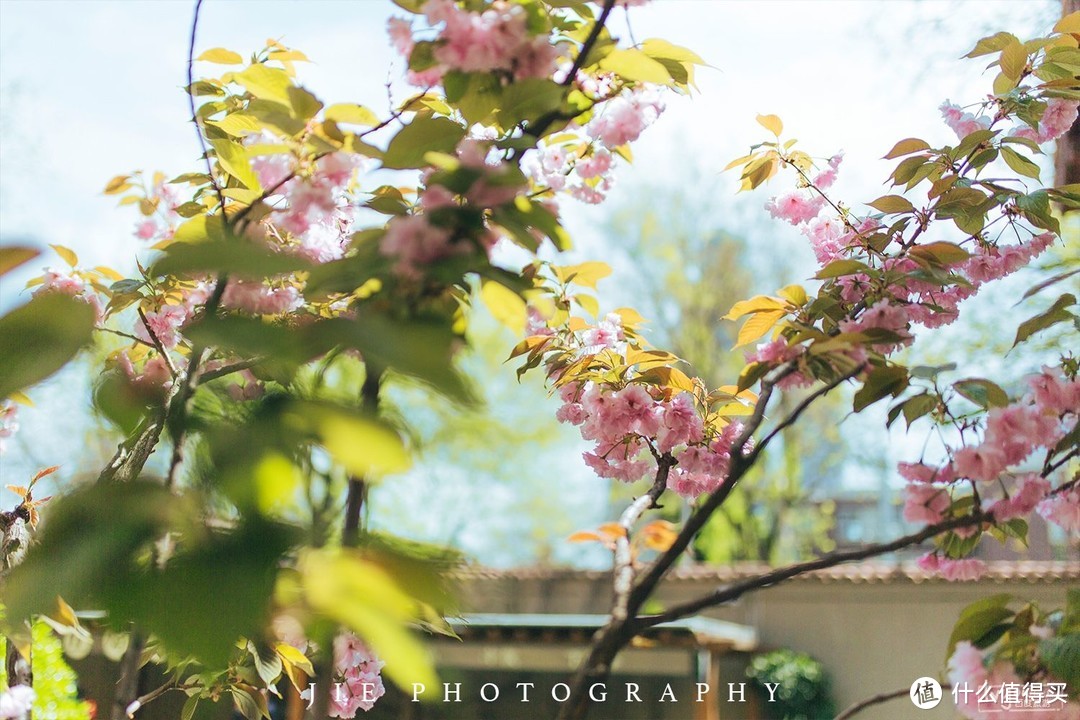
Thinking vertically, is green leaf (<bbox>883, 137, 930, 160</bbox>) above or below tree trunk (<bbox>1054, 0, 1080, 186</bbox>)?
below

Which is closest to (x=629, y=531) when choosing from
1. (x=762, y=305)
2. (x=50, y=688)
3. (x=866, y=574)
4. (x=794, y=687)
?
(x=762, y=305)

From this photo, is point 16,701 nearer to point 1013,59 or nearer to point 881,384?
point 881,384

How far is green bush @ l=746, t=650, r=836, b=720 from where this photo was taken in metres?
6.67

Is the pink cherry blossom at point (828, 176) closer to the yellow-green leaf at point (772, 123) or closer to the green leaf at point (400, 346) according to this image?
the yellow-green leaf at point (772, 123)

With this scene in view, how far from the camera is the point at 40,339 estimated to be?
11.5 inches

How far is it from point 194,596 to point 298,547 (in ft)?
0.09

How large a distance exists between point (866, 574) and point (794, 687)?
0.90m

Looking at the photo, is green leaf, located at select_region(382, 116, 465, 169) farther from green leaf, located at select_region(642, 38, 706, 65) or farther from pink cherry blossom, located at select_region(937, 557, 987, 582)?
pink cherry blossom, located at select_region(937, 557, 987, 582)

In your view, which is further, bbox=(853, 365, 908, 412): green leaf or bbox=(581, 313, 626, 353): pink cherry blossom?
bbox=(581, 313, 626, 353): pink cherry blossom

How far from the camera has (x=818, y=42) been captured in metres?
8.70

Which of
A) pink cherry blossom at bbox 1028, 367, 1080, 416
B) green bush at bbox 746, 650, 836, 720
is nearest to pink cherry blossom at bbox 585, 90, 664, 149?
pink cherry blossom at bbox 1028, 367, 1080, 416

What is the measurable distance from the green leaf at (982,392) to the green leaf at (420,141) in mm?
439

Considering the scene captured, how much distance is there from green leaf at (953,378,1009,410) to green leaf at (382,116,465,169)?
439 millimetres

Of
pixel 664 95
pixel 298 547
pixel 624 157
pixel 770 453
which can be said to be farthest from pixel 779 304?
pixel 770 453
